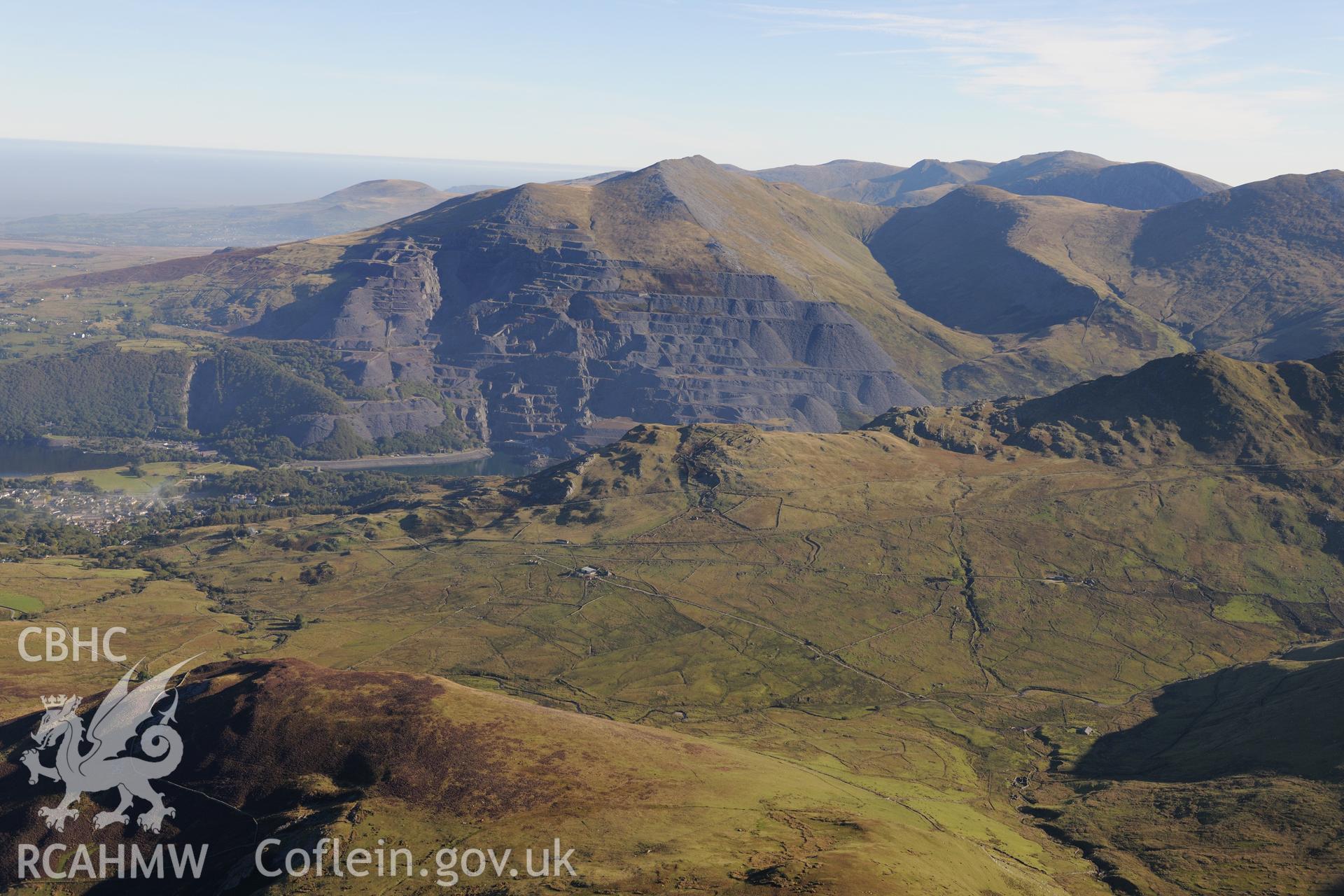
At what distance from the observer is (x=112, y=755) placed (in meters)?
120

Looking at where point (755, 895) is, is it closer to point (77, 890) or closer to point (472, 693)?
point (472, 693)

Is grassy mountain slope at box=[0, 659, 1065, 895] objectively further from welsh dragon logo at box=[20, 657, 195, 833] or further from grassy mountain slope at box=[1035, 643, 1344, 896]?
grassy mountain slope at box=[1035, 643, 1344, 896]

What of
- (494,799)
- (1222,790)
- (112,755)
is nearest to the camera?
(494,799)

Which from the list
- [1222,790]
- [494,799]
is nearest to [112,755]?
[494,799]

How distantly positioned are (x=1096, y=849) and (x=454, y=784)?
80.9 metres

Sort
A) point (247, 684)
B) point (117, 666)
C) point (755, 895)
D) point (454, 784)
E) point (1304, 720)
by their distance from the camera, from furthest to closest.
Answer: point (117, 666) → point (1304, 720) → point (247, 684) → point (454, 784) → point (755, 895)

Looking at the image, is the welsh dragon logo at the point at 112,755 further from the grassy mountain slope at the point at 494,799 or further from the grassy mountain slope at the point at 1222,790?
the grassy mountain slope at the point at 1222,790

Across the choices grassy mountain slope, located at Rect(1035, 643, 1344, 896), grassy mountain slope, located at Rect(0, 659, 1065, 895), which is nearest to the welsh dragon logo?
grassy mountain slope, located at Rect(0, 659, 1065, 895)

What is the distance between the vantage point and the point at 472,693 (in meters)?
139

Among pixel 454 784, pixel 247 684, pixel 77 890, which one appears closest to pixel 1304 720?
pixel 454 784

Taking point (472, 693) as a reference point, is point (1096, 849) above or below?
below

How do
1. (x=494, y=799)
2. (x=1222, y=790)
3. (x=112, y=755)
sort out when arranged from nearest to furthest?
(x=494, y=799) → (x=112, y=755) → (x=1222, y=790)

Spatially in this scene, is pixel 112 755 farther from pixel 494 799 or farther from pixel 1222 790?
pixel 1222 790

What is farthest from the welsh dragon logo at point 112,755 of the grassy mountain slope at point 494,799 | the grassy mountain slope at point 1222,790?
the grassy mountain slope at point 1222,790
